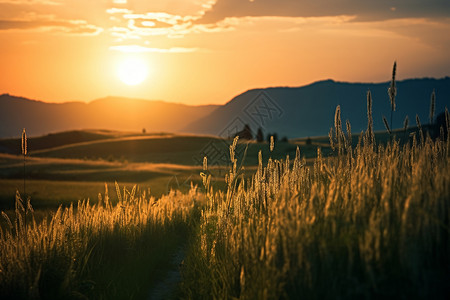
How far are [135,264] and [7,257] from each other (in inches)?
84.6

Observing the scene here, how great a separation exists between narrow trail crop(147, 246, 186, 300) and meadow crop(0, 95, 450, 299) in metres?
0.08

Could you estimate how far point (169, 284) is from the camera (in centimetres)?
696

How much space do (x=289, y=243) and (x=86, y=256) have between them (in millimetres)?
3867

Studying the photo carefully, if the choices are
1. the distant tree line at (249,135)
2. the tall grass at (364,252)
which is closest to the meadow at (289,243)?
the tall grass at (364,252)

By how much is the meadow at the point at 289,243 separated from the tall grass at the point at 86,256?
0.02 m

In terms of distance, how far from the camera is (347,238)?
3.99 m

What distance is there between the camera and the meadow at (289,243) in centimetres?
380

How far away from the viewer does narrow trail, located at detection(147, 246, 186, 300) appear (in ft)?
21.1

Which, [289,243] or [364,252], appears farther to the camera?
[289,243]

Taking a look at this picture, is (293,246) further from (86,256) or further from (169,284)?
(86,256)

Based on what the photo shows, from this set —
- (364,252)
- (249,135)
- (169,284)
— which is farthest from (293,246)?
(249,135)

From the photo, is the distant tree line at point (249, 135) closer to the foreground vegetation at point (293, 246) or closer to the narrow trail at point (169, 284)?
the foreground vegetation at point (293, 246)

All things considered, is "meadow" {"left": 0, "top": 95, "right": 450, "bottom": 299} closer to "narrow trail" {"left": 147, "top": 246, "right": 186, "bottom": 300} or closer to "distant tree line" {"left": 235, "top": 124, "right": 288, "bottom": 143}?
"narrow trail" {"left": 147, "top": 246, "right": 186, "bottom": 300}

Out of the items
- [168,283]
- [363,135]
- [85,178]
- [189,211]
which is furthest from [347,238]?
[85,178]
